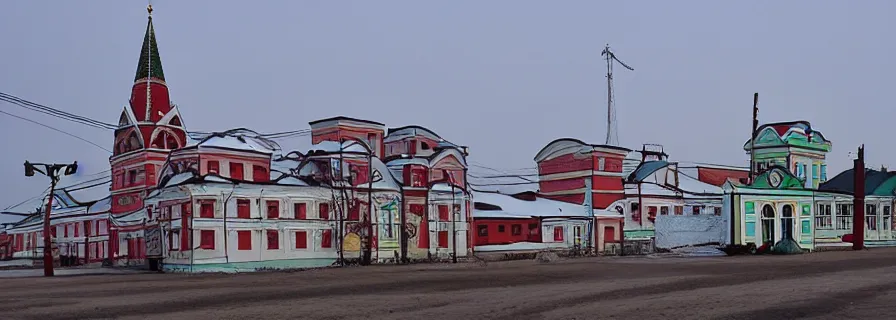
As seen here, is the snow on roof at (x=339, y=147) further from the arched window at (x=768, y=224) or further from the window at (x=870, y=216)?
the window at (x=870, y=216)

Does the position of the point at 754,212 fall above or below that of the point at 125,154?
below

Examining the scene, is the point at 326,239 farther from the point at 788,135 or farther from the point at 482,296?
the point at 788,135

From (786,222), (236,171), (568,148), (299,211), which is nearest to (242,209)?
(236,171)

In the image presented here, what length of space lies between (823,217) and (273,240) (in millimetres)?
39569

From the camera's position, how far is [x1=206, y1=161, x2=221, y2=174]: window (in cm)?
4338

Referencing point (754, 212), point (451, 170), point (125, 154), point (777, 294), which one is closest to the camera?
point (777, 294)

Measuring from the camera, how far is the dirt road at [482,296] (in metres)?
19.1

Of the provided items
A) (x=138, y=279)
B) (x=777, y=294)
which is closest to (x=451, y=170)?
(x=138, y=279)

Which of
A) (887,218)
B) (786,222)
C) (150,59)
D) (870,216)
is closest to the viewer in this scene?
(150,59)

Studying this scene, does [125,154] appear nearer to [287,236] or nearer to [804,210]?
[287,236]

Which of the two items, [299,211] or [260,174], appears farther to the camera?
[260,174]

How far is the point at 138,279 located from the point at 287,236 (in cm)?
1001

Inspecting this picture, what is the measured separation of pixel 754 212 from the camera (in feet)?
185

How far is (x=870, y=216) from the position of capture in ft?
209
